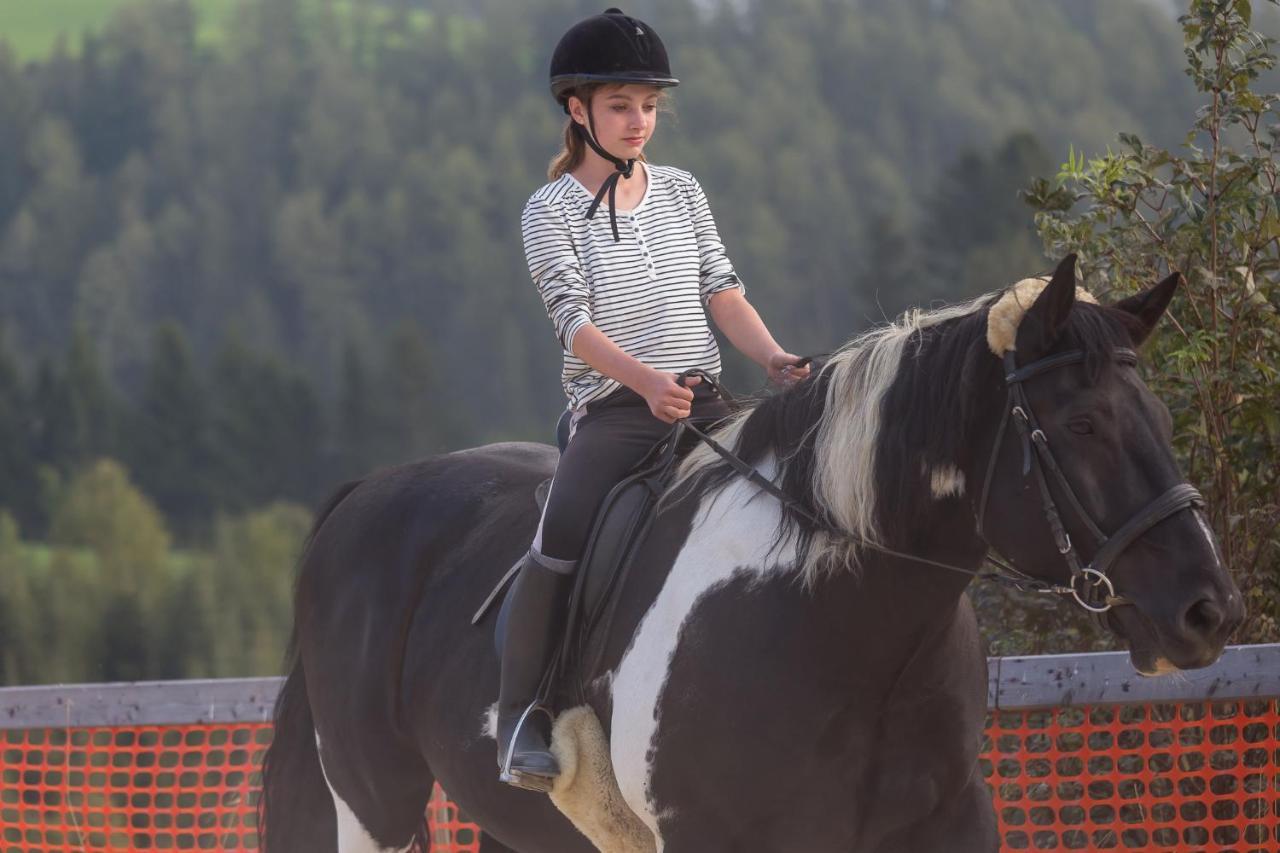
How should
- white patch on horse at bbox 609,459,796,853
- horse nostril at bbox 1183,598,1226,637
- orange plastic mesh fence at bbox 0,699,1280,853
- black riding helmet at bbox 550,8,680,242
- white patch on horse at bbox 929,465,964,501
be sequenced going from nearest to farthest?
1. horse nostril at bbox 1183,598,1226,637
2. white patch on horse at bbox 929,465,964,501
3. white patch on horse at bbox 609,459,796,853
4. black riding helmet at bbox 550,8,680,242
5. orange plastic mesh fence at bbox 0,699,1280,853

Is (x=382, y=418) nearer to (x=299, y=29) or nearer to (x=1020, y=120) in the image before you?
(x=1020, y=120)

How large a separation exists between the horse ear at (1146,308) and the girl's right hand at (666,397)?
101cm

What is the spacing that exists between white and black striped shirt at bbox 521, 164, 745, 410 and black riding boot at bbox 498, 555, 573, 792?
521 mm

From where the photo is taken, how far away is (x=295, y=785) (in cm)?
542

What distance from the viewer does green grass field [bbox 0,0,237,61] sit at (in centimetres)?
11419

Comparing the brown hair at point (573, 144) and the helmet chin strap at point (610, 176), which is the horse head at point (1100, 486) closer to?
the helmet chin strap at point (610, 176)

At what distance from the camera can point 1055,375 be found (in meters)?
3.25

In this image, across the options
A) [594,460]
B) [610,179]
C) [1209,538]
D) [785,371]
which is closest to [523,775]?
[594,460]

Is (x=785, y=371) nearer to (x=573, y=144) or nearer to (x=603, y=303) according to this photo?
(x=603, y=303)

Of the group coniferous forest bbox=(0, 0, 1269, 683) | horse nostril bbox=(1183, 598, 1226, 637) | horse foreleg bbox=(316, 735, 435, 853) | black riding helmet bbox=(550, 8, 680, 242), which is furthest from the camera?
coniferous forest bbox=(0, 0, 1269, 683)

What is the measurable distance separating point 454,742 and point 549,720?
22.8 inches

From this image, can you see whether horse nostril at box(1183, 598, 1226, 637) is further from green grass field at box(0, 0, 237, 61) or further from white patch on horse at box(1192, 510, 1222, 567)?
green grass field at box(0, 0, 237, 61)

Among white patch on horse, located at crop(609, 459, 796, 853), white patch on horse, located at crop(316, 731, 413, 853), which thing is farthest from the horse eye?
white patch on horse, located at crop(316, 731, 413, 853)

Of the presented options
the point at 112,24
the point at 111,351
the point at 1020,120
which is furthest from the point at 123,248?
the point at 1020,120
